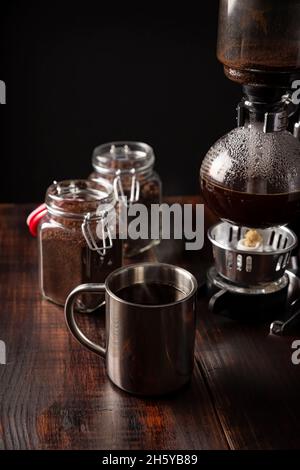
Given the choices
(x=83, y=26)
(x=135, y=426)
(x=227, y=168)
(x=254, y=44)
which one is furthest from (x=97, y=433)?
(x=83, y=26)

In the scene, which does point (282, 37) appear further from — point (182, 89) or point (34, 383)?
point (182, 89)

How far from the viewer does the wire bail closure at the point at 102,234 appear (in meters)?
1.22

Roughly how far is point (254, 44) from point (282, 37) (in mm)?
39

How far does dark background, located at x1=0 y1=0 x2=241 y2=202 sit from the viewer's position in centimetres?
208

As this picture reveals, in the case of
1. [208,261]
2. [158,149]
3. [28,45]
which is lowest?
[158,149]

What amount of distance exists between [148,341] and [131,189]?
498 mm

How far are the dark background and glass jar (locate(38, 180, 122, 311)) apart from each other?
94 cm

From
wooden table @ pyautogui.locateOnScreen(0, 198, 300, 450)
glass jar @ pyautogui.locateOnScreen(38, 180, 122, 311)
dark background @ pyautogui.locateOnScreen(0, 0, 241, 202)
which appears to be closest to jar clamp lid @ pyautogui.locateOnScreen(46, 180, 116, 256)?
glass jar @ pyautogui.locateOnScreen(38, 180, 122, 311)

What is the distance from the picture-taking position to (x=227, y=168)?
115 cm

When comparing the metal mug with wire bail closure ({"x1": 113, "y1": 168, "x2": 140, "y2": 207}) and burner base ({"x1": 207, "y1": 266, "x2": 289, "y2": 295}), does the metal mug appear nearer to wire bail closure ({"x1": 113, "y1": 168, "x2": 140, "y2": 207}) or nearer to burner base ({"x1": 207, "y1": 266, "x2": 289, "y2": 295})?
burner base ({"x1": 207, "y1": 266, "x2": 289, "y2": 295})

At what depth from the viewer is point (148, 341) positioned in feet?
3.27

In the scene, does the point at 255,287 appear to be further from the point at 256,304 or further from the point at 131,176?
the point at 131,176
